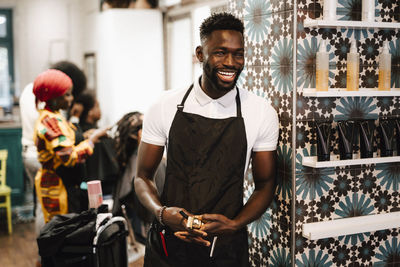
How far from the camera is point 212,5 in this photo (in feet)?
15.0

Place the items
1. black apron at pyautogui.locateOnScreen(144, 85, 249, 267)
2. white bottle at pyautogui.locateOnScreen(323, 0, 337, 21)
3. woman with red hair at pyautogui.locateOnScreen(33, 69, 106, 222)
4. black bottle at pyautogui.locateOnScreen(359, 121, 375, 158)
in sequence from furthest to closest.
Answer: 1. woman with red hair at pyautogui.locateOnScreen(33, 69, 106, 222)
2. black bottle at pyautogui.locateOnScreen(359, 121, 375, 158)
3. white bottle at pyautogui.locateOnScreen(323, 0, 337, 21)
4. black apron at pyautogui.locateOnScreen(144, 85, 249, 267)

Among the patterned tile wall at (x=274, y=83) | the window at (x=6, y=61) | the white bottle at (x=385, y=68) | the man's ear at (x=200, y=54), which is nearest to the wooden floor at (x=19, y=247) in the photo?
the patterned tile wall at (x=274, y=83)

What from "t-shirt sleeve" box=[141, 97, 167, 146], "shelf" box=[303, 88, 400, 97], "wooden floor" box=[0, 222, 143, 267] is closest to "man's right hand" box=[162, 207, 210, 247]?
"t-shirt sleeve" box=[141, 97, 167, 146]

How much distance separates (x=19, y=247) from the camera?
14.3ft

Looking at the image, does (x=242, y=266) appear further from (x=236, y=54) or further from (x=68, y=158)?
(x=68, y=158)

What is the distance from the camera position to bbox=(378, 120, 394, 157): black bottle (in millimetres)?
2090

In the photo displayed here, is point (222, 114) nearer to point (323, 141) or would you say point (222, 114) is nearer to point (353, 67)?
point (323, 141)

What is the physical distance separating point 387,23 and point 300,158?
66 centimetres

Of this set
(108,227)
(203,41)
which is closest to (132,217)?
(108,227)

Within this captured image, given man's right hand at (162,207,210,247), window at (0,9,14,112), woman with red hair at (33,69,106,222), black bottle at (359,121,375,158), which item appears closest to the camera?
man's right hand at (162,207,210,247)

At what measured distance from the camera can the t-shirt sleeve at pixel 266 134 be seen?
1.84 meters

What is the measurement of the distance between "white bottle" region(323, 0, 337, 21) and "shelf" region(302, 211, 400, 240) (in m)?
0.82

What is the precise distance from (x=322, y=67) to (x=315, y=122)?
22cm

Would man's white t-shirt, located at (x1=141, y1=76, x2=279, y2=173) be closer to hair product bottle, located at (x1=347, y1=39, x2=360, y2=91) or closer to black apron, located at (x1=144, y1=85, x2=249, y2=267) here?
black apron, located at (x1=144, y1=85, x2=249, y2=267)
